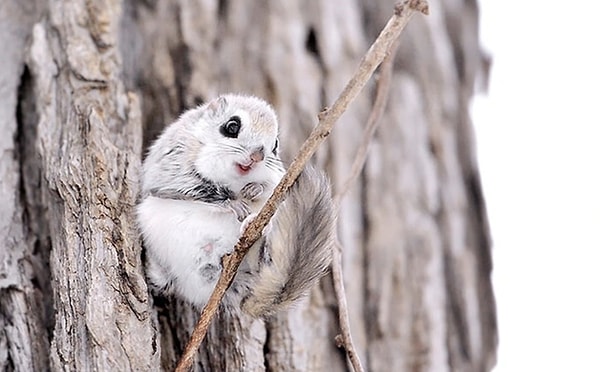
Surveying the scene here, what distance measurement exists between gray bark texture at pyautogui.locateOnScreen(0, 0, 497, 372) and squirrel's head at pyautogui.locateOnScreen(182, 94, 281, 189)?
0.17m

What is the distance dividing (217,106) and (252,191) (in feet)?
0.82

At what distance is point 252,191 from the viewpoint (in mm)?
1844

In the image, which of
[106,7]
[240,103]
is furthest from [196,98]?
Answer: [240,103]

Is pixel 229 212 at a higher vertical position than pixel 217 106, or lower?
lower

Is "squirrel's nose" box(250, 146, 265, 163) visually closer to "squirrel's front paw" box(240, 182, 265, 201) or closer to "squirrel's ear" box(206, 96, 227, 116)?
"squirrel's front paw" box(240, 182, 265, 201)

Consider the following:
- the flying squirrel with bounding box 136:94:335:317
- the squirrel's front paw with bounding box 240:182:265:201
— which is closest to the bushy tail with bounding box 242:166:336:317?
the flying squirrel with bounding box 136:94:335:317

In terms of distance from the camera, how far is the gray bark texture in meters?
1.84

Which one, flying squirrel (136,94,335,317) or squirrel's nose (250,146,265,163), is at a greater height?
squirrel's nose (250,146,265,163)

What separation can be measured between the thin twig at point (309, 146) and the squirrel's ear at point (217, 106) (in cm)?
43

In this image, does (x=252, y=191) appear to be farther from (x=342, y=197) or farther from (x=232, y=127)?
(x=342, y=197)

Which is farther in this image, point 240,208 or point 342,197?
point 342,197

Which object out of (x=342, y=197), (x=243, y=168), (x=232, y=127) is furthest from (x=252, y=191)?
(x=342, y=197)

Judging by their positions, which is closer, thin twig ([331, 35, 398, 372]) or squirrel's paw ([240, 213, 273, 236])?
squirrel's paw ([240, 213, 273, 236])

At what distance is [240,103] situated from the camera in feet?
6.48
